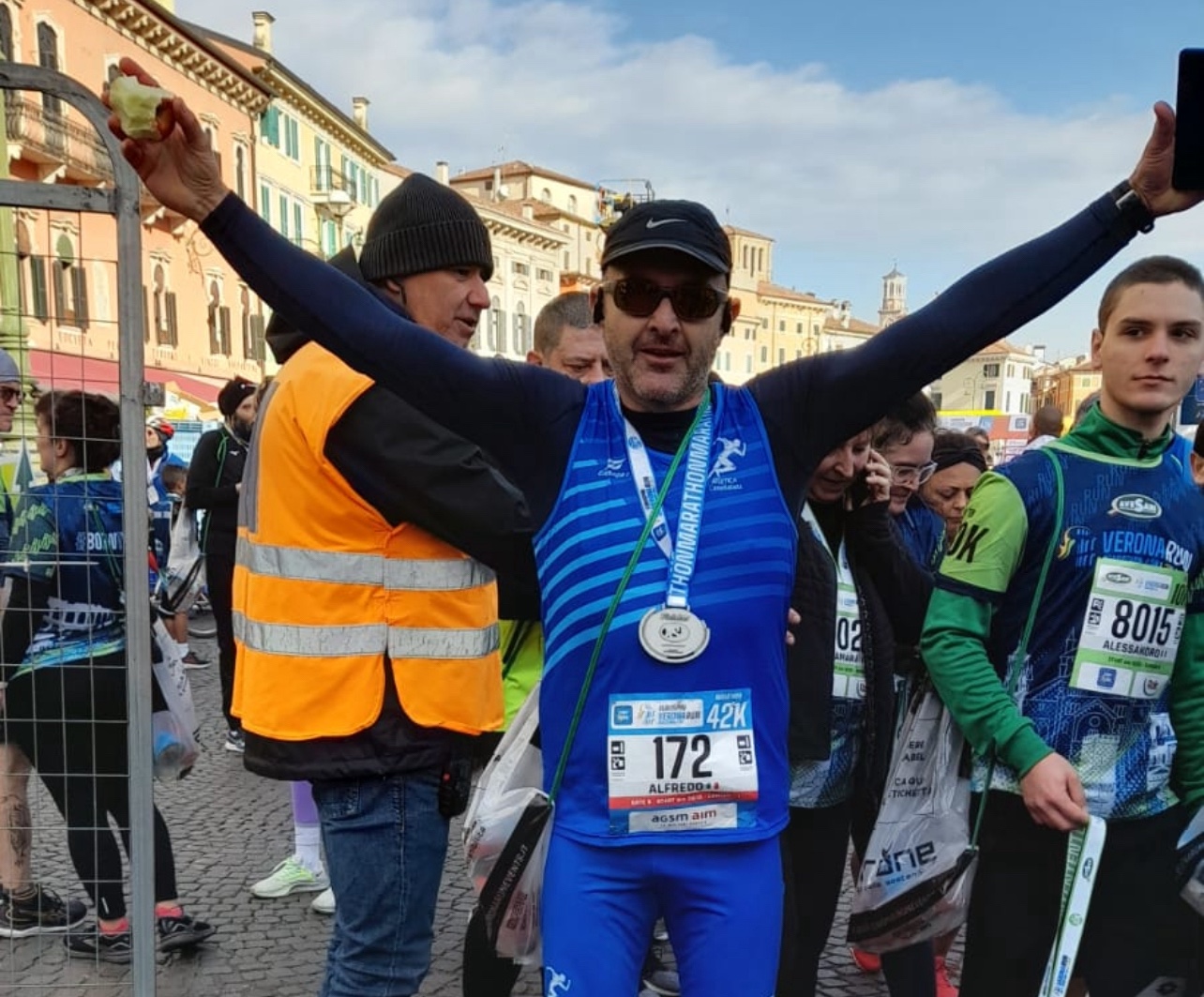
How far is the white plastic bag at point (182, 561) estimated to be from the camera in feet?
19.6

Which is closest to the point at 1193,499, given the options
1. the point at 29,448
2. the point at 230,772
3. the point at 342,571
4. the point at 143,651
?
the point at 342,571

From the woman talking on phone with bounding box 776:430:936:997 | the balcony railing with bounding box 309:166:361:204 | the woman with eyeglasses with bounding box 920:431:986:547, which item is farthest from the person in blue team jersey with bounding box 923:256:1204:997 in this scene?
the balcony railing with bounding box 309:166:361:204

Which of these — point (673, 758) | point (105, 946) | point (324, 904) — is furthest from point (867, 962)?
point (105, 946)

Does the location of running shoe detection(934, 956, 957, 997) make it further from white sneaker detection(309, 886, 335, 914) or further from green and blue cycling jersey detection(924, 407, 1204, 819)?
white sneaker detection(309, 886, 335, 914)

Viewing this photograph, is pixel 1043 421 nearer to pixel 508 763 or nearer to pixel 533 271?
pixel 508 763

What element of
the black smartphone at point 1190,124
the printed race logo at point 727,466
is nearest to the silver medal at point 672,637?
the printed race logo at point 727,466

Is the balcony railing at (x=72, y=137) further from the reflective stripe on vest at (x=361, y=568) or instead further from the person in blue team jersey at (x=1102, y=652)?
the person in blue team jersey at (x=1102, y=652)

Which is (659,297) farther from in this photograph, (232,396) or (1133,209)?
(232,396)

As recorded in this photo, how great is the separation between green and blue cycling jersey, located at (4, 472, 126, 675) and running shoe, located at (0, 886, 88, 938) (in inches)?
38.2

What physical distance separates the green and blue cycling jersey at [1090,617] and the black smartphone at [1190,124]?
0.69 m

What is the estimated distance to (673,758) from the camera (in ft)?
5.72

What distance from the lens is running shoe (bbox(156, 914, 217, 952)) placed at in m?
3.64

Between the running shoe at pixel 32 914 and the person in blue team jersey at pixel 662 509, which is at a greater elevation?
the person in blue team jersey at pixel 662 509

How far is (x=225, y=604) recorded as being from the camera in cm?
554
